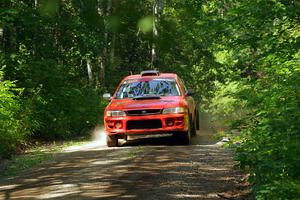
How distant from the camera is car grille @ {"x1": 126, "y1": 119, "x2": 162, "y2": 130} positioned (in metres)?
12.2

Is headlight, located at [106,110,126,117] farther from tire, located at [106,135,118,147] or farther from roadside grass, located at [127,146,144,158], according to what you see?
roadside grass, located at [127,146,144,158]

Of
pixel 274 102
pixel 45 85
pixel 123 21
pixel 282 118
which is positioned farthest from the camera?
pixel 123 21

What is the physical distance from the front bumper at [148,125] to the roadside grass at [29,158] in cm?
177

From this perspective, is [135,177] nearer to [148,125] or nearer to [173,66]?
[148,125]

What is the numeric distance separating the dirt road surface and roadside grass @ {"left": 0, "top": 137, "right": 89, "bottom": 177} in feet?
1.14

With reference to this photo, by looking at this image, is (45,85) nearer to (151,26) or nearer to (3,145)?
(3,145)

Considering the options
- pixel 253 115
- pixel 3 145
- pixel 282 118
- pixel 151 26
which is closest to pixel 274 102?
pixel 282 118

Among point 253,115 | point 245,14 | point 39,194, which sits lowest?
point 39,194

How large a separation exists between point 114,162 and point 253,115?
3331 millimetres

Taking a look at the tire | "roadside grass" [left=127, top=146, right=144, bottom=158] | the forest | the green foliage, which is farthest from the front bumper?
the green foliage

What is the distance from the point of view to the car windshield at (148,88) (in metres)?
13.2

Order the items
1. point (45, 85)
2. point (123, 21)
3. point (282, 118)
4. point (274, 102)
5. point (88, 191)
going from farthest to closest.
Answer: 1. point (123, 21)
2. point (45, 85)
3. point (88, 191)
4. point (274, 102)
5. point (282, 118)

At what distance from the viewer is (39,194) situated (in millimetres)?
7398

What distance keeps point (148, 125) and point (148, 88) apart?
144 cm
